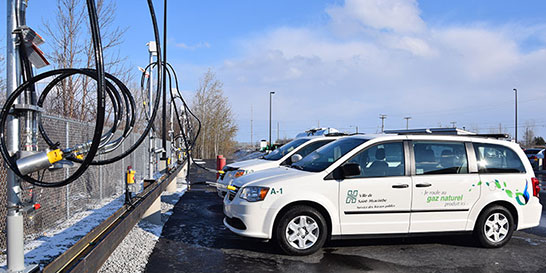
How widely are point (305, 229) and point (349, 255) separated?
A: 2.42ft

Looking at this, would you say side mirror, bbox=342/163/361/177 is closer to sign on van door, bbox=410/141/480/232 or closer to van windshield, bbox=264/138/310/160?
sign on van door, bbox=410/141/480/232

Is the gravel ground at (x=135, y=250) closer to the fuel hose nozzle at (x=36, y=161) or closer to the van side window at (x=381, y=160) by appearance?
the fuel hose nozzle at (x=36, y=161)

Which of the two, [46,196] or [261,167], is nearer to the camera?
[46,196]

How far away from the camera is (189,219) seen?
8.08 m

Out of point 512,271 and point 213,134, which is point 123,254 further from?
point 213,134

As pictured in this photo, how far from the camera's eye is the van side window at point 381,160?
19.5 ft

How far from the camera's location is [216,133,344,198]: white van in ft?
30.4

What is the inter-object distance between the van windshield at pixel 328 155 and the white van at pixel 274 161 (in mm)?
2390

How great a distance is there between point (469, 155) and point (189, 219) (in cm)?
514

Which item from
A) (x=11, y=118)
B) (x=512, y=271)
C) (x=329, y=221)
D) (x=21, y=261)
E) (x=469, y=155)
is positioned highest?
(x=11, y=118)

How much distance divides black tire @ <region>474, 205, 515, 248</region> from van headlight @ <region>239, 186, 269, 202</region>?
128 inches

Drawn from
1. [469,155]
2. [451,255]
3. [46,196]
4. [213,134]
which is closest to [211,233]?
[46,196]

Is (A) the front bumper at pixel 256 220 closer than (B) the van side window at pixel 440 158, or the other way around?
(A) the front bumper at pixel 256 220

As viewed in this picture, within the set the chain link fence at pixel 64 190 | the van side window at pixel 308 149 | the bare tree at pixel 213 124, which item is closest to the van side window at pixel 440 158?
the van side window at pixel 308 149
